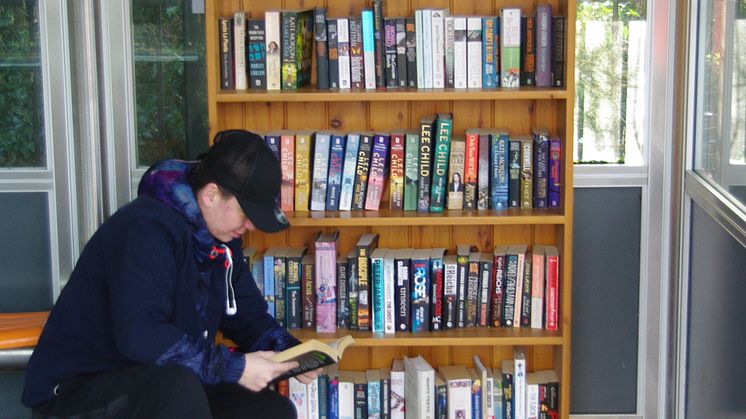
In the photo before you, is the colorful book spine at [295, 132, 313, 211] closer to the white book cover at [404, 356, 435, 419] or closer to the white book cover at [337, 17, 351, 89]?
the white book cover at [337, 17, 351, 89]

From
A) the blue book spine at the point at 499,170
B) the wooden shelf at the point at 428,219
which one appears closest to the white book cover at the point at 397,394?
the wooden shelf at the point at 428,219

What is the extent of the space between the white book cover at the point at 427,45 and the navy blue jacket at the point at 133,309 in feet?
3.14

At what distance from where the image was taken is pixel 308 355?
2742mm

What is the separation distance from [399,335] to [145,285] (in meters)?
1.10

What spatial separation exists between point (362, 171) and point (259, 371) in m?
0.90

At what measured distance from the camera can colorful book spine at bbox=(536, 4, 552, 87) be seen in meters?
3.30

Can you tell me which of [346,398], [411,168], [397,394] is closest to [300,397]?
[346,398]

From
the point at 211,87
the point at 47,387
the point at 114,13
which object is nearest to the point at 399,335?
the point at 211,87

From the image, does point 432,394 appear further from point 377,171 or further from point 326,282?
point 377,171

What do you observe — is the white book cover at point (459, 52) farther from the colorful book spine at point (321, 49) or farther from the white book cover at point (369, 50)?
the colorful book spine at point (321, 49)

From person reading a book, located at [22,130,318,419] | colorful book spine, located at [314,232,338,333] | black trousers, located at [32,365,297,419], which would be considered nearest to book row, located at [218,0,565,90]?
colorful book spine, located at [314,232,338,333]

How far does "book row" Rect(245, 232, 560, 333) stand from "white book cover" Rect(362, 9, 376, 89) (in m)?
0.51

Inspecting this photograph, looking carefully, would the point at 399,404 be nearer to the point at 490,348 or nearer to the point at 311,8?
the point at 490,348

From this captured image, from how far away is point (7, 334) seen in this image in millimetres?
3391
